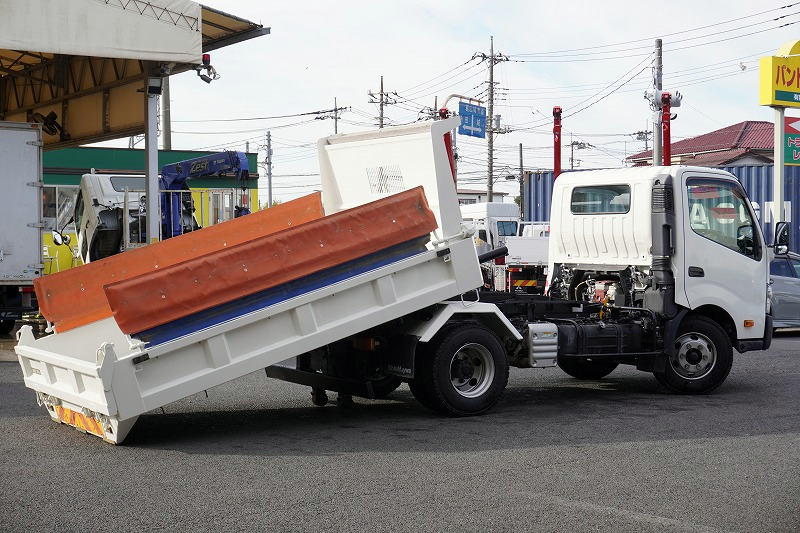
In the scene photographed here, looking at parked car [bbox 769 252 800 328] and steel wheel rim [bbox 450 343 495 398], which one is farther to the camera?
parked car [bbox 769 252 800 328]

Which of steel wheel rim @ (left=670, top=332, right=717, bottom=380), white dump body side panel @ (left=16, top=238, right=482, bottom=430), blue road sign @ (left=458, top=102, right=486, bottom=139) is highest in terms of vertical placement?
blue road sign @ (left=458, top=102, right=486, bottom=139)

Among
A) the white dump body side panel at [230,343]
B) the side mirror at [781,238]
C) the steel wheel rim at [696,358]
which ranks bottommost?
the steel wheel rim at [696,358]

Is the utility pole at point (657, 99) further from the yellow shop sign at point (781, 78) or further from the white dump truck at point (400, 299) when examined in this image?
the white dump truck at point (400, 299)

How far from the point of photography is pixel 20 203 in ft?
53.0

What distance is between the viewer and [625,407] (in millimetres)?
10148

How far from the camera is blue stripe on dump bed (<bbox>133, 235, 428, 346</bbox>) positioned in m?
7.85

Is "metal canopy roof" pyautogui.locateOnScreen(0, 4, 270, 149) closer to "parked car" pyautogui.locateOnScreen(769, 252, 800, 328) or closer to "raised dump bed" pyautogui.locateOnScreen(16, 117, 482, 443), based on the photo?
"raised dump bed" pyautogui.locateOnScreen(16, 117, 482, 443)

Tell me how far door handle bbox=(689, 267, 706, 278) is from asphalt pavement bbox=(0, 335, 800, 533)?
4.23ft

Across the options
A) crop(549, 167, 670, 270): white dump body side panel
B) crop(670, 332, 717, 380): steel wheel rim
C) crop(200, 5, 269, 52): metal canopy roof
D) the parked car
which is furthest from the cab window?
crop(200, 5, 269, 52): metal canopy roof

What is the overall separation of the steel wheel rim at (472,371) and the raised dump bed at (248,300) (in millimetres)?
633

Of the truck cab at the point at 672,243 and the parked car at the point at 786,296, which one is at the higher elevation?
the truck cab at the point at 672,243

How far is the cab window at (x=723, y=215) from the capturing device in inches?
425

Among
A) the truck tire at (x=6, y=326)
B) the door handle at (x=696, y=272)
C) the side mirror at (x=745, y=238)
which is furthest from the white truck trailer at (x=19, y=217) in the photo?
the side mirror at (x=745, y=238)

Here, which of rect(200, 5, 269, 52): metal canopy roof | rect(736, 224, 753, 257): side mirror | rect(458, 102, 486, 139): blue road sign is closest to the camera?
rect(736, 224, 753, 257): side mirror
